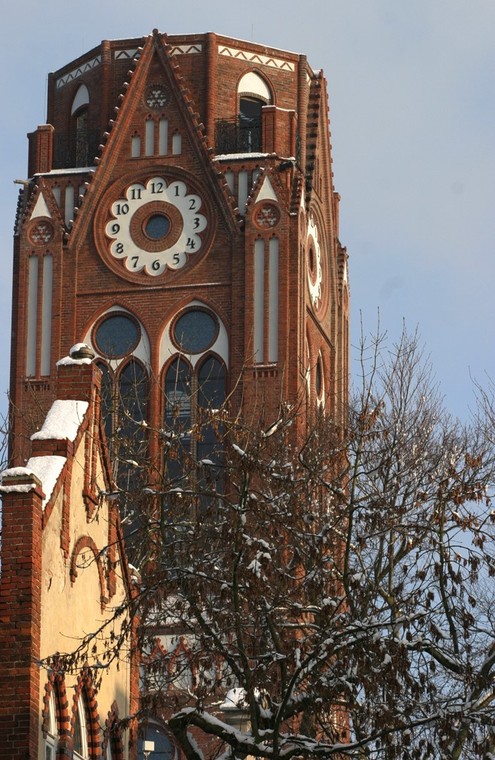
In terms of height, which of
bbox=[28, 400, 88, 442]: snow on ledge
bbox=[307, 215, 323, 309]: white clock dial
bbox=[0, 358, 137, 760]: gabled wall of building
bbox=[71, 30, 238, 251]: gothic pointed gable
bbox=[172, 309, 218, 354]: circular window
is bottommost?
bbox=[0, 358, 137, 760]: gabled wall of building

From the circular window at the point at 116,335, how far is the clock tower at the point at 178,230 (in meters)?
0.04

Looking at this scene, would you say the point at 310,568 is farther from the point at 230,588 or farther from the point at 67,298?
the point at 67,298

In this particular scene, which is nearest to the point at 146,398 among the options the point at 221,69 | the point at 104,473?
the point at 221,69

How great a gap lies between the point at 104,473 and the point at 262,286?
2312cm

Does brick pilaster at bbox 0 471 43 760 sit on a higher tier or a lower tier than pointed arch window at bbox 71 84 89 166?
lower

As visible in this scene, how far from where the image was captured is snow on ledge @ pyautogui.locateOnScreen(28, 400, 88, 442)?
22.7 m

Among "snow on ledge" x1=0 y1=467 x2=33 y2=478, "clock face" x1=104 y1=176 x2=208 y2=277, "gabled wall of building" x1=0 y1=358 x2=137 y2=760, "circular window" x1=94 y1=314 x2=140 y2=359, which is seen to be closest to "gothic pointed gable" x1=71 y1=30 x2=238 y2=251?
"clock face" x1=104 y1=176 x2=208 y2=277

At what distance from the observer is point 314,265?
50562 millimetres

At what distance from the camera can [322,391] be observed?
4981 cm

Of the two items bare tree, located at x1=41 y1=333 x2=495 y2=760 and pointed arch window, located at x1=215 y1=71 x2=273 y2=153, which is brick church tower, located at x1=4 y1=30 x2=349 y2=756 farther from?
bare tree, located at x1=41 y1=333 x2=495 y2=760

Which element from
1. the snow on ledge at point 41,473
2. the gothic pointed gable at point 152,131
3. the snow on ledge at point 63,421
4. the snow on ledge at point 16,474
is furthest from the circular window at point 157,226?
the snow on ledge at point 16,474

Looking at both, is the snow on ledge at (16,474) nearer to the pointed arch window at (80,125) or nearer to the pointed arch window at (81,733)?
the pointed arch window at (81,733)

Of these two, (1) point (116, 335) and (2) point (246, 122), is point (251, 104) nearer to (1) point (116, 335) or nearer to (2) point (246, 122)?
(2) point (246, 122)

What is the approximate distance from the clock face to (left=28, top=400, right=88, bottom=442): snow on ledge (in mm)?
24350
